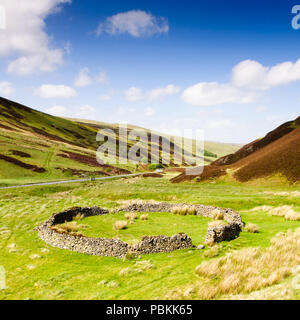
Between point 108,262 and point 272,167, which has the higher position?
point 272,167

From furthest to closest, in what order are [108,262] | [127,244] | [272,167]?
[272,167], [127,244], [108,262]

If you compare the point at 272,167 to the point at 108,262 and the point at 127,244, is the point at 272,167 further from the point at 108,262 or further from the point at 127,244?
the point at 108,262

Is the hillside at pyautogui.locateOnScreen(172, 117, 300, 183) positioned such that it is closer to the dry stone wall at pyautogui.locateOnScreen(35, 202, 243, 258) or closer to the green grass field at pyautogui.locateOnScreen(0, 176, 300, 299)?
the green grass field at pyautogui.locateOnScreen(0, 176, 300, 299)

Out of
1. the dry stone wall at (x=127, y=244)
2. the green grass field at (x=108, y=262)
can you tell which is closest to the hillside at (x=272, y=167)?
the green grass field at (x=108, y=262)

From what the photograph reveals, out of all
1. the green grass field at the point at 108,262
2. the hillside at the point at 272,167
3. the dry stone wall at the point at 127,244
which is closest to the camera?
the green grass field at the point at 108,262

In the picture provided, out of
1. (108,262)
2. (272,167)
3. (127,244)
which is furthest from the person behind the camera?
Result: (272,167)

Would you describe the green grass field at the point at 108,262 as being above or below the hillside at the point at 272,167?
below

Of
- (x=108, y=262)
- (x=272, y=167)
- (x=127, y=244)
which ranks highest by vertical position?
(x=272, y=167)

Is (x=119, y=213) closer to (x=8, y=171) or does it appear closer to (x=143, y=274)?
(x=143, y=274)

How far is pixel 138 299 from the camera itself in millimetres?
11422

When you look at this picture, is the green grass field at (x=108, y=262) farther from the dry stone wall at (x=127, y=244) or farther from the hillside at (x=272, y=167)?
the hillside at (x=272, y=167)

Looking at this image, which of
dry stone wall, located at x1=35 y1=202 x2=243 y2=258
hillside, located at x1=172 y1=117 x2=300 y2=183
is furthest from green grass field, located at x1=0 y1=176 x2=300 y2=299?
hillside, located at x1=172 y1=117 x2=300 y2=183

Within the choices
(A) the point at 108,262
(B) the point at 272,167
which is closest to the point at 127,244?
(A) the point at 108,262
